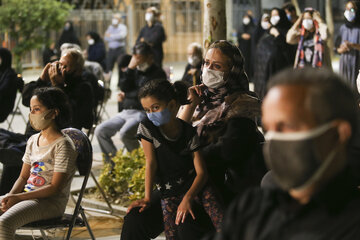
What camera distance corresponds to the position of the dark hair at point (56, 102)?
4980 millimetres

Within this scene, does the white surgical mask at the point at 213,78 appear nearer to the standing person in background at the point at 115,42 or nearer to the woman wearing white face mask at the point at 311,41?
the woman wearing white face mask at the point at 311,41

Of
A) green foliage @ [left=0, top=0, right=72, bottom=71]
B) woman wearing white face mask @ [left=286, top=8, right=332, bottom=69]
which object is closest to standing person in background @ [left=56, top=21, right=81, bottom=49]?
green foliage @ [left=0, top=0, right=72, bottom=71]

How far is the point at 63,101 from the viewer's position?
5051 millimetres

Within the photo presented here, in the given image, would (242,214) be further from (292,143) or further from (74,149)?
(74,149)

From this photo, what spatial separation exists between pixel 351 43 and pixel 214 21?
171 inches

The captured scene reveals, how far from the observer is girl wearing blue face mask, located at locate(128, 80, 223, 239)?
4230 millimetres

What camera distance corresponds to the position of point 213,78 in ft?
15.7

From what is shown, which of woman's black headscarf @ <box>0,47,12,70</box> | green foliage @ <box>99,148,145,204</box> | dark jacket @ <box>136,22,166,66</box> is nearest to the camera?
green foliage @ <box>99,148,145,204</box>

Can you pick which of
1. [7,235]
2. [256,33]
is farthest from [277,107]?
[256,33]

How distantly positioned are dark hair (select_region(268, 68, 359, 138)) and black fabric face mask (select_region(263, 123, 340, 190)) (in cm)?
4

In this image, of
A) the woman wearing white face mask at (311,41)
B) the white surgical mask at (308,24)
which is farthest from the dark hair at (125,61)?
the white surgical mask at (308,24)

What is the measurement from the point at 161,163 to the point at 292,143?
2.39 metres

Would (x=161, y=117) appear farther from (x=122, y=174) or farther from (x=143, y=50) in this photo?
(x=143, y=50)

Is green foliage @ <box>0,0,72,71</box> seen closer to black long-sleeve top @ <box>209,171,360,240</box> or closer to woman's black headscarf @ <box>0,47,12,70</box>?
woman's black headscarf @ <box>0,47,12,70</box>
